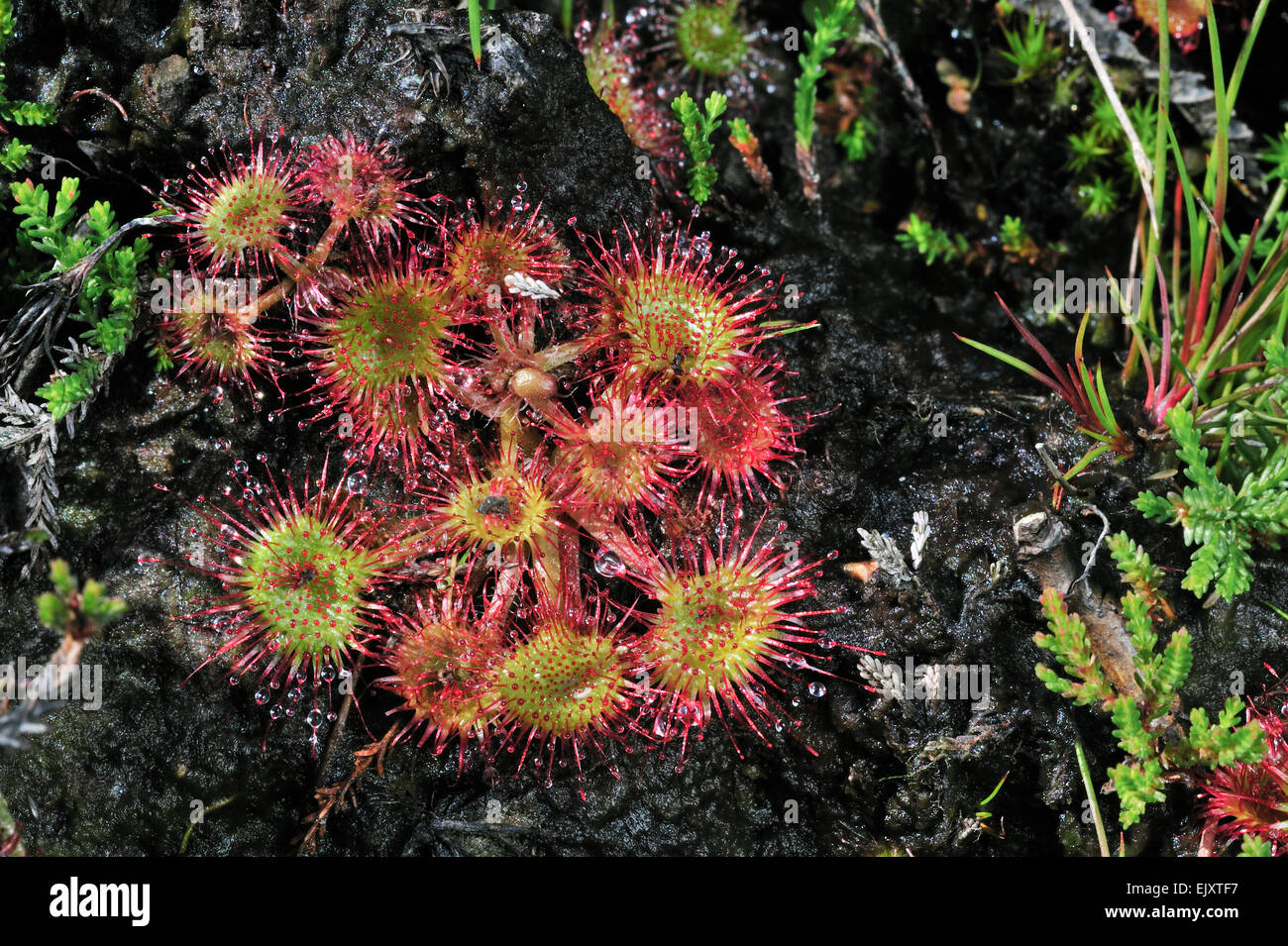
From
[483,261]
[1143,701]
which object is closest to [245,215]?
[483,261]

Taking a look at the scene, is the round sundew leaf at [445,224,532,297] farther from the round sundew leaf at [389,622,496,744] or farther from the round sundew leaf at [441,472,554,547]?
the round sundew leaf at [389,622,496,744]

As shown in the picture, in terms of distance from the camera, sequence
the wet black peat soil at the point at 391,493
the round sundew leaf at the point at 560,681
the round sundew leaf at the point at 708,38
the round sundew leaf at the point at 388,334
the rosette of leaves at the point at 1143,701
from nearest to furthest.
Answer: the rosette of leaves at the point at 1143,701 < the round sundew leaf at the point at 560,681 < the round sundew leaf at the point at 388,334 < the wet black peat soil at the point at 391,493 < the round sundew leaf at the point at 708,38

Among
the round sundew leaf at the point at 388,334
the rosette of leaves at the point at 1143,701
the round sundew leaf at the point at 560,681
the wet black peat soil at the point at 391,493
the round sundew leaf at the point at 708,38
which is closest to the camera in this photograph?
the rosette of leaves at the point at 1143,701

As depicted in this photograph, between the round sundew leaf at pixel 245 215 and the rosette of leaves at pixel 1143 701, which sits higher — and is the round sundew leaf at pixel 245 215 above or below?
above

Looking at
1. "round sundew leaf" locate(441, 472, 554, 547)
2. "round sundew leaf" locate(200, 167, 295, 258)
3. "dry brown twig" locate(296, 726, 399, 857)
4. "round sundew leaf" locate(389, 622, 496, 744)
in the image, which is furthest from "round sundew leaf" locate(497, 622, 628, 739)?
"round sundew leaf" locate(200, 167, 295, 258)

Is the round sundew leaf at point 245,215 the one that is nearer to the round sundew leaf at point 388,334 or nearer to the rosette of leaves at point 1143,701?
the round sundew leaf at point 388,334

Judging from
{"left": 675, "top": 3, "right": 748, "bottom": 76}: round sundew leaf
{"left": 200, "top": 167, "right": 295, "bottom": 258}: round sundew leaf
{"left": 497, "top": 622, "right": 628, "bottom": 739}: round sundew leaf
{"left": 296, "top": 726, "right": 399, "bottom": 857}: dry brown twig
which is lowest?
{"left": 296, "top": 726, "right": 399, "bottom": 857}: dry brown twig

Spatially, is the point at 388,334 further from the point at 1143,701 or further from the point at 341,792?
the point at 1143,701

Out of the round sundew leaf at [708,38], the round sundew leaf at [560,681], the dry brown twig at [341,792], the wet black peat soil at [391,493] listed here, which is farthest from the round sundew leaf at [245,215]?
the round sundew leaf at [708,38]
